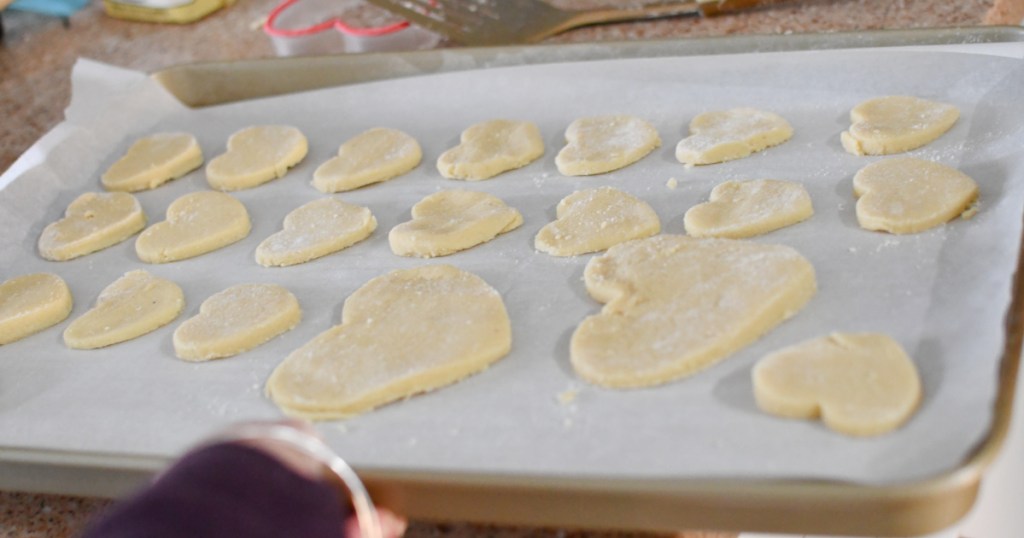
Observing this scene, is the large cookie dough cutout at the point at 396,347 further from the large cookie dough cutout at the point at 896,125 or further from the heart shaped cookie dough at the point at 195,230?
the large cookie dough cutout at the point at 896,125

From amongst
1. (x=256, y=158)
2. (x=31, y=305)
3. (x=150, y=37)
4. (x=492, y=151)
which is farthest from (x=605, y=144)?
(x=150, y=37)

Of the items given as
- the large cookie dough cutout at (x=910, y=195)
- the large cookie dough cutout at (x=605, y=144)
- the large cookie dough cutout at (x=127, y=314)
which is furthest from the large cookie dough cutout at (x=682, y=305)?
the large cookie dough cutout at (x=127, y=314)

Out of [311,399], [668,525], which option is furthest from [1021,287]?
[311,399]

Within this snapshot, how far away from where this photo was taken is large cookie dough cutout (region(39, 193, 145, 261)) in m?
1.32

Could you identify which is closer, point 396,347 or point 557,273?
point 396,347

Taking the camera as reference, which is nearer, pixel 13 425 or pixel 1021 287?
pixel 1021 287

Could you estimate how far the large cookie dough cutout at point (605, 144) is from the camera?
127cm

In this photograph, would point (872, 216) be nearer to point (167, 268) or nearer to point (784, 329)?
point (784, 329)

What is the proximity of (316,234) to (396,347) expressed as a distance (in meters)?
0.32

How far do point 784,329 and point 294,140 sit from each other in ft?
2.77

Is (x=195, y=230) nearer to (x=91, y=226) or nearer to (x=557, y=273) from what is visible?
(x=91, y=226)

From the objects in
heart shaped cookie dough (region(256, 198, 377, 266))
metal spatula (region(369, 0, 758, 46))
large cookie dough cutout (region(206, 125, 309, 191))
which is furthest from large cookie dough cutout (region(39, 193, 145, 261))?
metal spatula (region(369, 0, 758, 46))

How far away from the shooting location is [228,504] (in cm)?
64

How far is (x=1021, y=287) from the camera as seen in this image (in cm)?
83
